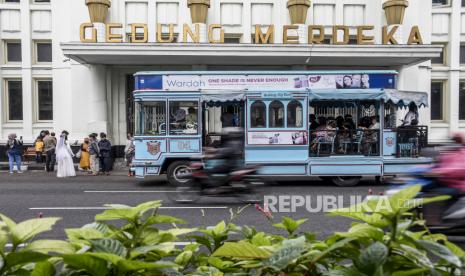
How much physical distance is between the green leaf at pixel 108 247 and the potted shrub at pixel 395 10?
2164cm

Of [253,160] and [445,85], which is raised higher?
[445,85]

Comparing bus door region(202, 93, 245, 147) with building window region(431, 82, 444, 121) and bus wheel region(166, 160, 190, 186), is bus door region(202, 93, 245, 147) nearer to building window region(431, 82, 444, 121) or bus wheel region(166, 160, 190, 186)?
bus wheel region(166, 160, 190, 186)

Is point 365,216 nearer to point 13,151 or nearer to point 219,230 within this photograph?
point 219,230

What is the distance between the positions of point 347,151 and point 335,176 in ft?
2.75

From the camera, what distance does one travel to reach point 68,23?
69.7 ft

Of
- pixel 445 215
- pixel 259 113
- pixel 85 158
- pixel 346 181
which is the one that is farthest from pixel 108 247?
pixel 85 158

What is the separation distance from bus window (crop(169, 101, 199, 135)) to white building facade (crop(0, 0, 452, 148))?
6197 mm

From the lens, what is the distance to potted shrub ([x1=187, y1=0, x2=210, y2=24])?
800 inches

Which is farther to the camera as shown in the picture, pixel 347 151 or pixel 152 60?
pixel 152 60

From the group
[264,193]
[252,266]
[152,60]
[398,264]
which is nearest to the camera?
[398,264]

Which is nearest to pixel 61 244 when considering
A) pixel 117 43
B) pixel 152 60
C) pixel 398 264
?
pixel 398 264

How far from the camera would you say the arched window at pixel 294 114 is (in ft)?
43.7

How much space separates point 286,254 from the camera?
1.26 m

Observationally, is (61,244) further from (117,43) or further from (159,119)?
(117,43)
